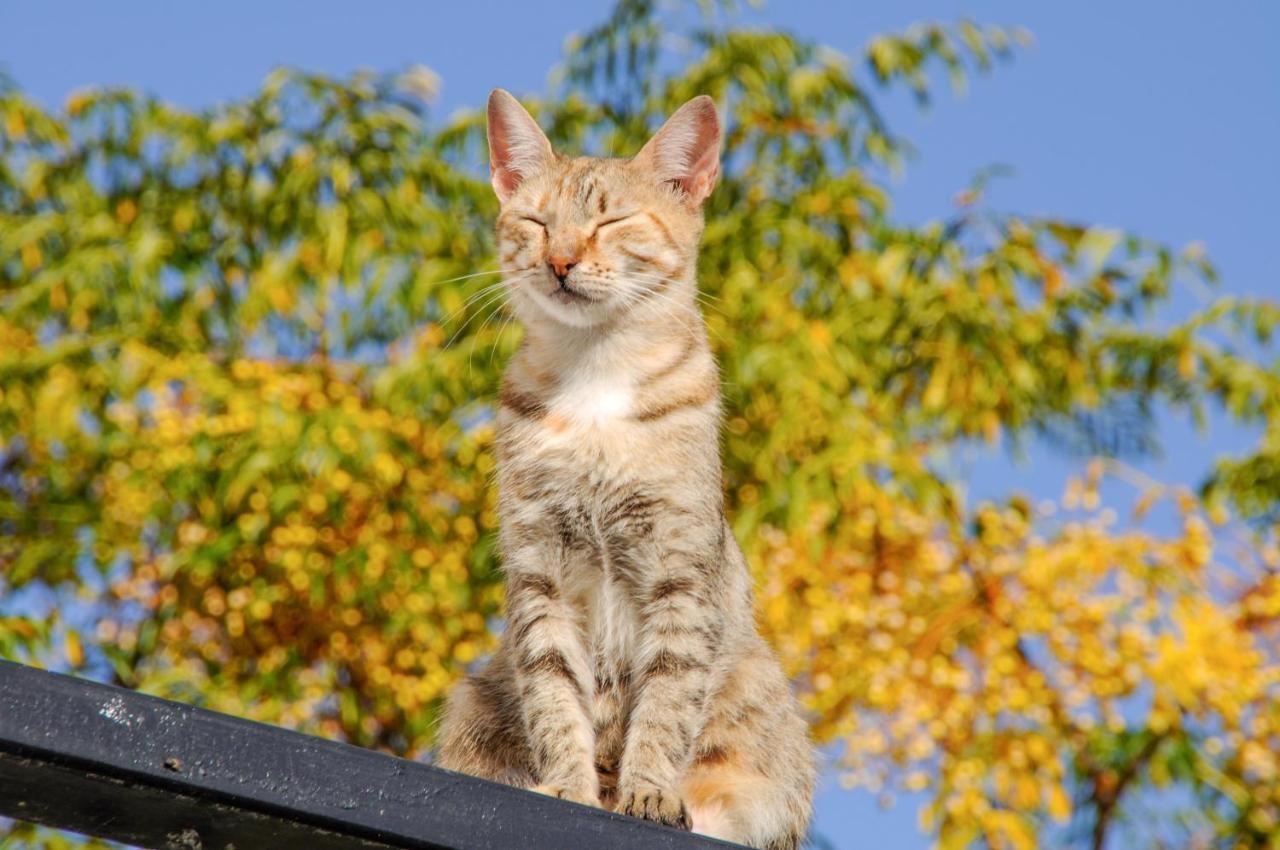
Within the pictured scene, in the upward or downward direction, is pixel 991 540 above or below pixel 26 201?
below

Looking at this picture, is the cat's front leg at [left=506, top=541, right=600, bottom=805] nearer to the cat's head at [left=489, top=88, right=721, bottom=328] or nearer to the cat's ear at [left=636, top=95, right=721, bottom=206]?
the cat's head at [left=489, top=88, right=721, bottom=328]

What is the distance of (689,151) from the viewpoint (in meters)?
3.16

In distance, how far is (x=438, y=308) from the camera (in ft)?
20.1

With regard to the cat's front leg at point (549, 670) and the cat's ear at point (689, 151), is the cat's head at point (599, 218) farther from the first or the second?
the cat's front leg at point (549, 670)

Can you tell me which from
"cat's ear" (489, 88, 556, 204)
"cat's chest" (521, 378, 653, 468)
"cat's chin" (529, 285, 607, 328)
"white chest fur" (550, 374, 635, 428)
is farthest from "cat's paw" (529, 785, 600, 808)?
"cat's ear" (489, 88, 556, 204)

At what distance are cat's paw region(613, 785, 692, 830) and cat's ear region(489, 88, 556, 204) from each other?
1.24 metres

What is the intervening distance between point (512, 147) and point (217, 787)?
1.82 metres

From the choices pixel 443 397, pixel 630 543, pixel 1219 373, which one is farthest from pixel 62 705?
pixel 1219 373

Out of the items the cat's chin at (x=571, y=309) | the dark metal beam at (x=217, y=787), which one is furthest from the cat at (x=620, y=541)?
the dark metal beam at (x=217, y=787)

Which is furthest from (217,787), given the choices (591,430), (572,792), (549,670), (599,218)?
(599,218)

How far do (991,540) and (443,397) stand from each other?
211 centimetres

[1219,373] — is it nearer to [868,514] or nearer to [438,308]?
[868,514]

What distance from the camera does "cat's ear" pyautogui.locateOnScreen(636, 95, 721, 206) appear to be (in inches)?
122

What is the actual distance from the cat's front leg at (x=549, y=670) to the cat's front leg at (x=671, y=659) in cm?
9
